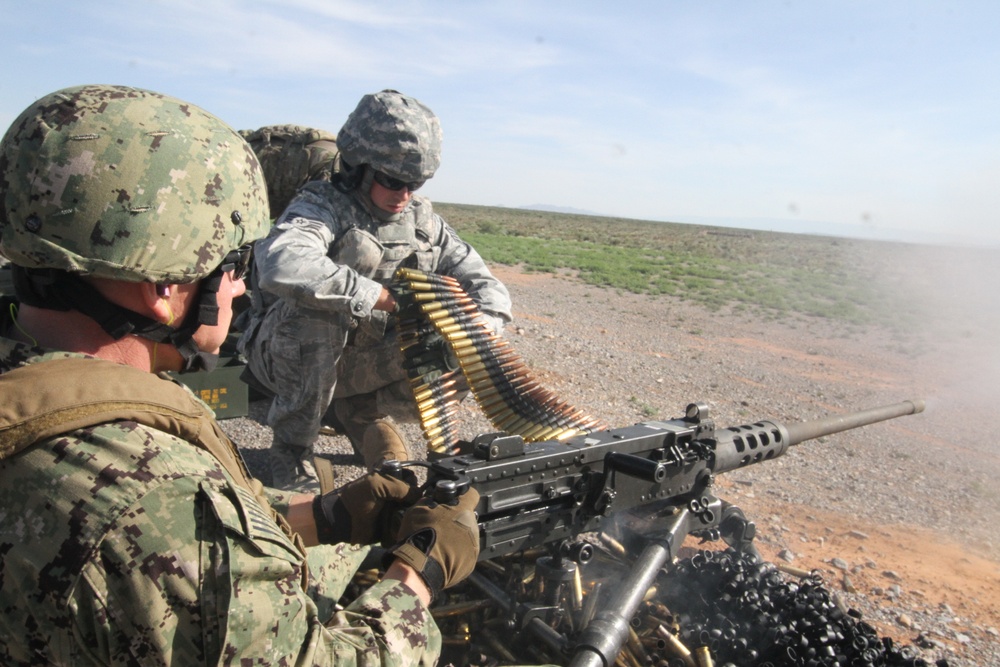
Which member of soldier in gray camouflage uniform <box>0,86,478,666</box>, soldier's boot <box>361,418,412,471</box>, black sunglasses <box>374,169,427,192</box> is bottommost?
soldier's boot <box>361,418,412,471</box>

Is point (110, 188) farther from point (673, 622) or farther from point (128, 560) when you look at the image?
point (673, 622)

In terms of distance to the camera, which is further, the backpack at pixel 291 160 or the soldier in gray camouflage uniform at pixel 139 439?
the backpack at pixel 291 160

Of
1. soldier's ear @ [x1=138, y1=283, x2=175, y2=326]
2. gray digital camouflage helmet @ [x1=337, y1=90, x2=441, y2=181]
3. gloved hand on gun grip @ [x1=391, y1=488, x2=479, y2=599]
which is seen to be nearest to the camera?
soldier's ear @ [x1=138, y1=283, x2=175, y2=326]

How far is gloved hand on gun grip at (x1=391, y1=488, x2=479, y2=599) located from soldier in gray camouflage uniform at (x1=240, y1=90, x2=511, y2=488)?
6.00 feet

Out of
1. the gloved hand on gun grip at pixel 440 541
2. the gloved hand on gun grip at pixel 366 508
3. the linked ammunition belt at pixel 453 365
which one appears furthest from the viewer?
the linked ammunition belt at pixel 453 365

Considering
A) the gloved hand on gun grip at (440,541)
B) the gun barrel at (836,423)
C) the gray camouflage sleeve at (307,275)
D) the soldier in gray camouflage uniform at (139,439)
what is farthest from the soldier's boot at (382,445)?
the gun barrel at (836,423)

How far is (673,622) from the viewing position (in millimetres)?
3631

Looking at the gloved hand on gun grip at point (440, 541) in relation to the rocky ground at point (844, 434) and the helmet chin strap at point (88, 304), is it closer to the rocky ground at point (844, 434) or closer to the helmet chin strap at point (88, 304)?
the helmet chin strap at point (88, 304)

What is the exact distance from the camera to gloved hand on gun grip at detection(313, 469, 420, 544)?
2.93 m

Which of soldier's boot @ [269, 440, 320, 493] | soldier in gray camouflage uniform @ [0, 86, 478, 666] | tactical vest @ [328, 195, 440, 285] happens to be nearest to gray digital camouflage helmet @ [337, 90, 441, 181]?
tactical vest @ [328, 195, 440, 285]

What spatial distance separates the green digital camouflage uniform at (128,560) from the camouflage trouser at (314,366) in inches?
127

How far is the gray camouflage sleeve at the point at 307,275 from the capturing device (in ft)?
14.5

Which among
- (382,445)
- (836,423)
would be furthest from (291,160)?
(836,423)

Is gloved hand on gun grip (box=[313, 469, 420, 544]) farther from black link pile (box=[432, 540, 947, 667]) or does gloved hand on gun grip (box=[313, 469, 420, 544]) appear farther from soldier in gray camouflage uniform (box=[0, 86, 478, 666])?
black link pile (box=[432, 540, 947, 667])
